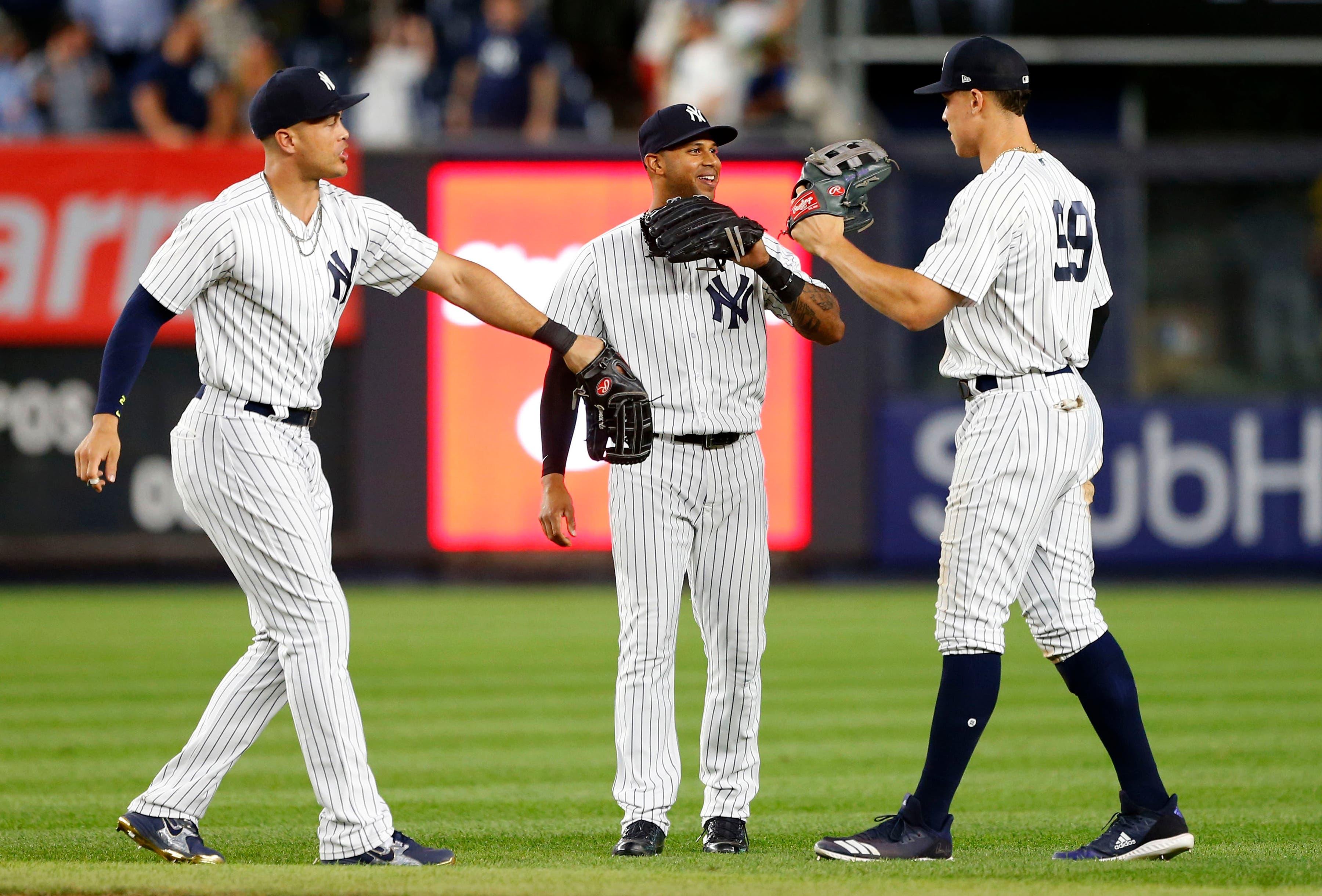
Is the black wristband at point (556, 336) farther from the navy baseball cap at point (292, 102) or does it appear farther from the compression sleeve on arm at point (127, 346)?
the compression sleeve on arm at point (127, 346)

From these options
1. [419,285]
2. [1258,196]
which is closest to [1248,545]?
[1258,196]

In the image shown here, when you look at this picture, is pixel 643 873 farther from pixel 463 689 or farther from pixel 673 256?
pixel 463 689

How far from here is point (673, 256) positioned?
4.34 m

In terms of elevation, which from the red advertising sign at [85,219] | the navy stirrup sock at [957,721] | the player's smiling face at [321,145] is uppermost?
the red advertising sign at [85,219]

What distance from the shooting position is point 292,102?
422 cm

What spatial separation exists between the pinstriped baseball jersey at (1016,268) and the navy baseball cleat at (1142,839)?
3.90 ft

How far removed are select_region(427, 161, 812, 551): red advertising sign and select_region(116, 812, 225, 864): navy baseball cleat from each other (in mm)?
7849

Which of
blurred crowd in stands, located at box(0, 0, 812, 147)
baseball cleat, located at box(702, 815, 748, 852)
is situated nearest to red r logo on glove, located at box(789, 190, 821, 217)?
baseball cleat, located at box(702, 815, 748, 852)

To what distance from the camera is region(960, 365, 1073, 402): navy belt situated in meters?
4.34

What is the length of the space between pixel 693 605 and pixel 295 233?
57.3 inches

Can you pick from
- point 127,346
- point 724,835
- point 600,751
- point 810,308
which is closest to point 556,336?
point 810,308

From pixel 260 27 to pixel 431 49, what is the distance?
5.64ft

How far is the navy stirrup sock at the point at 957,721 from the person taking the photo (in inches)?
167

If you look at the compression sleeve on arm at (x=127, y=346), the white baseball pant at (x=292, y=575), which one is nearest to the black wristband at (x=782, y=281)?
the white baseball pant at (x=292, y=575)
